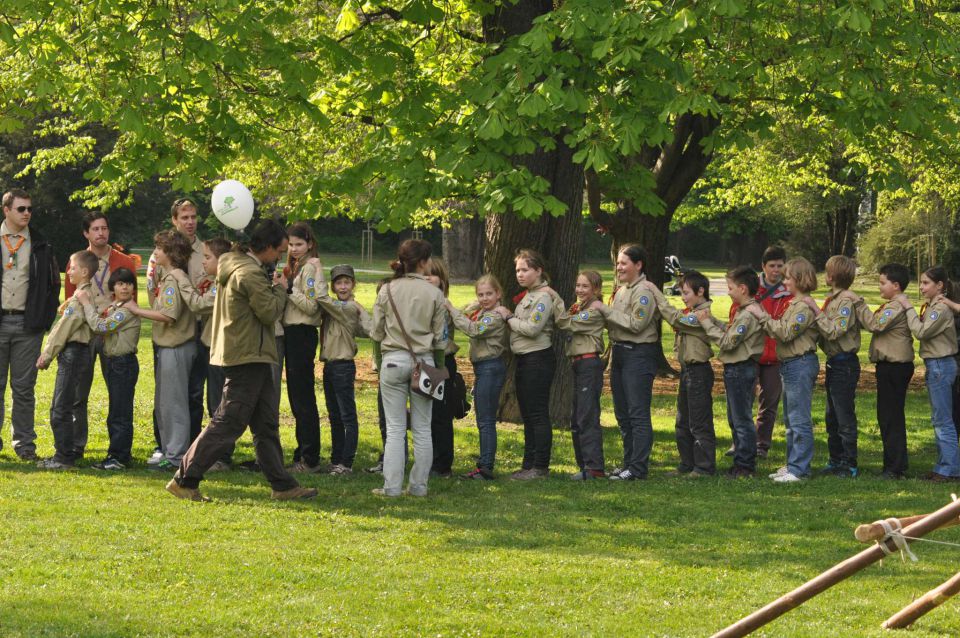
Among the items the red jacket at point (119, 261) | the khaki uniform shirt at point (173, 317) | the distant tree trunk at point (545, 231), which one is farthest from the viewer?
the distant tree trunk at point (545, 231)

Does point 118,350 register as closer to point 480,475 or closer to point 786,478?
point 480,475

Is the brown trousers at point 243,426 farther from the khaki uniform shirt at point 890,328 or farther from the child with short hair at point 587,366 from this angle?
the khaki uniform shirt at point 890,328

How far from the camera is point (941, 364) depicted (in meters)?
10.5

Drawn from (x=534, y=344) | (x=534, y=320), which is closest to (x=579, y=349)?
(x=534, y=344)

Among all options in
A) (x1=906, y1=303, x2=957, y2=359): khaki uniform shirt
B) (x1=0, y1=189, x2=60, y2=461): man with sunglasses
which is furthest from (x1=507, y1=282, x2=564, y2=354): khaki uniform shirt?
(x1=0, y1=189, x2=60, y2=461): man with sunglasses

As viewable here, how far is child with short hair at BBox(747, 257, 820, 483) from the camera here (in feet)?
34.2

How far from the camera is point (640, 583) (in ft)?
23.1

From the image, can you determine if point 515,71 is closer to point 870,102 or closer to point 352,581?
point 870,102

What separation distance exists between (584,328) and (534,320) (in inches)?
17.3

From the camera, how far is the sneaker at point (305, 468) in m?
10.7

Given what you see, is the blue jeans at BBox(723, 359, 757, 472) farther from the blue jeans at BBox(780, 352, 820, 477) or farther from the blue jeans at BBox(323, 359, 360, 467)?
the blue jeans at BBox(323, 359, 360, 467)

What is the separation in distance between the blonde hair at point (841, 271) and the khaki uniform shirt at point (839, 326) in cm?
14

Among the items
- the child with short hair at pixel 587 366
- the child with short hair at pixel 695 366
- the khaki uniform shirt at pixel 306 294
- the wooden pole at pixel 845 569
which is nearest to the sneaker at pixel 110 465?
the khaki uniform shirt at pixel 306 294

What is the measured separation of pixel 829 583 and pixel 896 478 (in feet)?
22.0
